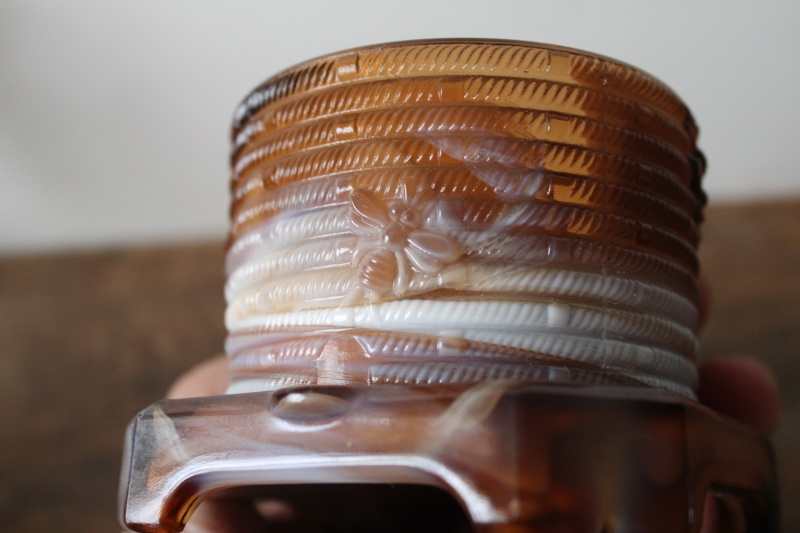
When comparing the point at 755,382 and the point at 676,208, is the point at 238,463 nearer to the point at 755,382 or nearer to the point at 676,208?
the point at 676,208

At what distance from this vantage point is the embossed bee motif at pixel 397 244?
213 mm

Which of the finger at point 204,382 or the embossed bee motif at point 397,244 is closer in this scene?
the embossed bee motif at point 397,244

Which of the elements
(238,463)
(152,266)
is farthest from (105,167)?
(238,463)

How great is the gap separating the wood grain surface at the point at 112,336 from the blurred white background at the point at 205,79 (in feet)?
0.08

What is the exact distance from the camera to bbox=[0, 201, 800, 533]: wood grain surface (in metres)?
0.47

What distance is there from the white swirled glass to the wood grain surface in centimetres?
26

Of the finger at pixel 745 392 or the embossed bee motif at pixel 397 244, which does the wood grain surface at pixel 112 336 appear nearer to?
the finger at pixel 745 392

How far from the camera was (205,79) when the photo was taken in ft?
1.46

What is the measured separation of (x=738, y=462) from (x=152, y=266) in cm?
47

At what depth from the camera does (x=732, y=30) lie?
374mm

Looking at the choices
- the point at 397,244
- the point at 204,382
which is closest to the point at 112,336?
the point at 204,382

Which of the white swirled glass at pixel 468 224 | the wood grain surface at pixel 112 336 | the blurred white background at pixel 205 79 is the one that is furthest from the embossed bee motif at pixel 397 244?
the wood grain surface at pixel 112 336

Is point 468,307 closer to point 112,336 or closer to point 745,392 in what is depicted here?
point 745,392

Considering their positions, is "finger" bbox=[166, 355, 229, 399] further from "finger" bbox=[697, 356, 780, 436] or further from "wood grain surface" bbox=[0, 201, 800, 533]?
"finger" bbox=[697, 356, 780, 436]
